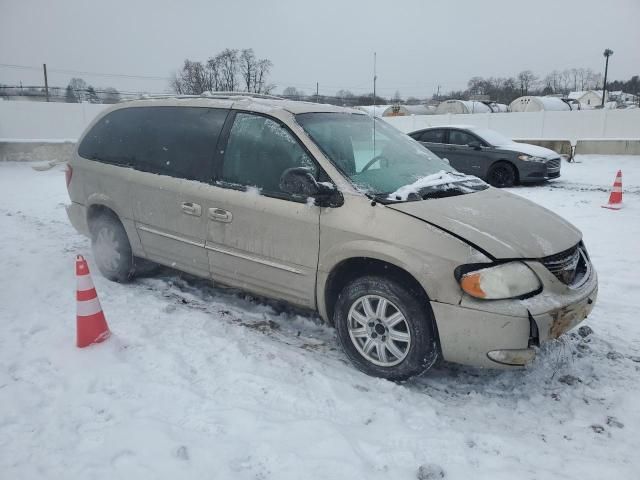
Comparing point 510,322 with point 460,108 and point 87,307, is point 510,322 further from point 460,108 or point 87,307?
point 460,108

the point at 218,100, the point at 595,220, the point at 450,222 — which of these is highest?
the point at 218,100

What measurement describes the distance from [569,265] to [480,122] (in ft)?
72.9

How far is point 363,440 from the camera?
2561 millimetres

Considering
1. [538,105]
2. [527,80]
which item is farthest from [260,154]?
[527,80]

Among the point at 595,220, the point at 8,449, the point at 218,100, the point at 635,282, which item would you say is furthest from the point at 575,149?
the point at 8,449

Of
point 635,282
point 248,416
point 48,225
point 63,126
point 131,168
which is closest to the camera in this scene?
point 248,416

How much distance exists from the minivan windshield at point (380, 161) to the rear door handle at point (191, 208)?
1.11 meters

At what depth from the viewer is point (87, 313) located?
3.41m

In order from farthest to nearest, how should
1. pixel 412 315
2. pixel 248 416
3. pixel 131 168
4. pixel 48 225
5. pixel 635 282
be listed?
1. pixel 48 225
2. pixel 635 282
3. pixel 131 168
4. pixel 412 315
5. pixel 248 416

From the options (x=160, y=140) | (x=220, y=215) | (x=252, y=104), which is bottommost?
(x=220, y=215)

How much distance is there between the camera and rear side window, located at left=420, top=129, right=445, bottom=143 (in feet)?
37.6

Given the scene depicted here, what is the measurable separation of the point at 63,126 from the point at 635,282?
17173 millimetres

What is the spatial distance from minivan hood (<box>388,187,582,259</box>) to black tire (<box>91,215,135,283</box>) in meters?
2.91

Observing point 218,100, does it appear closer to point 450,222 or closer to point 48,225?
point 450,222
